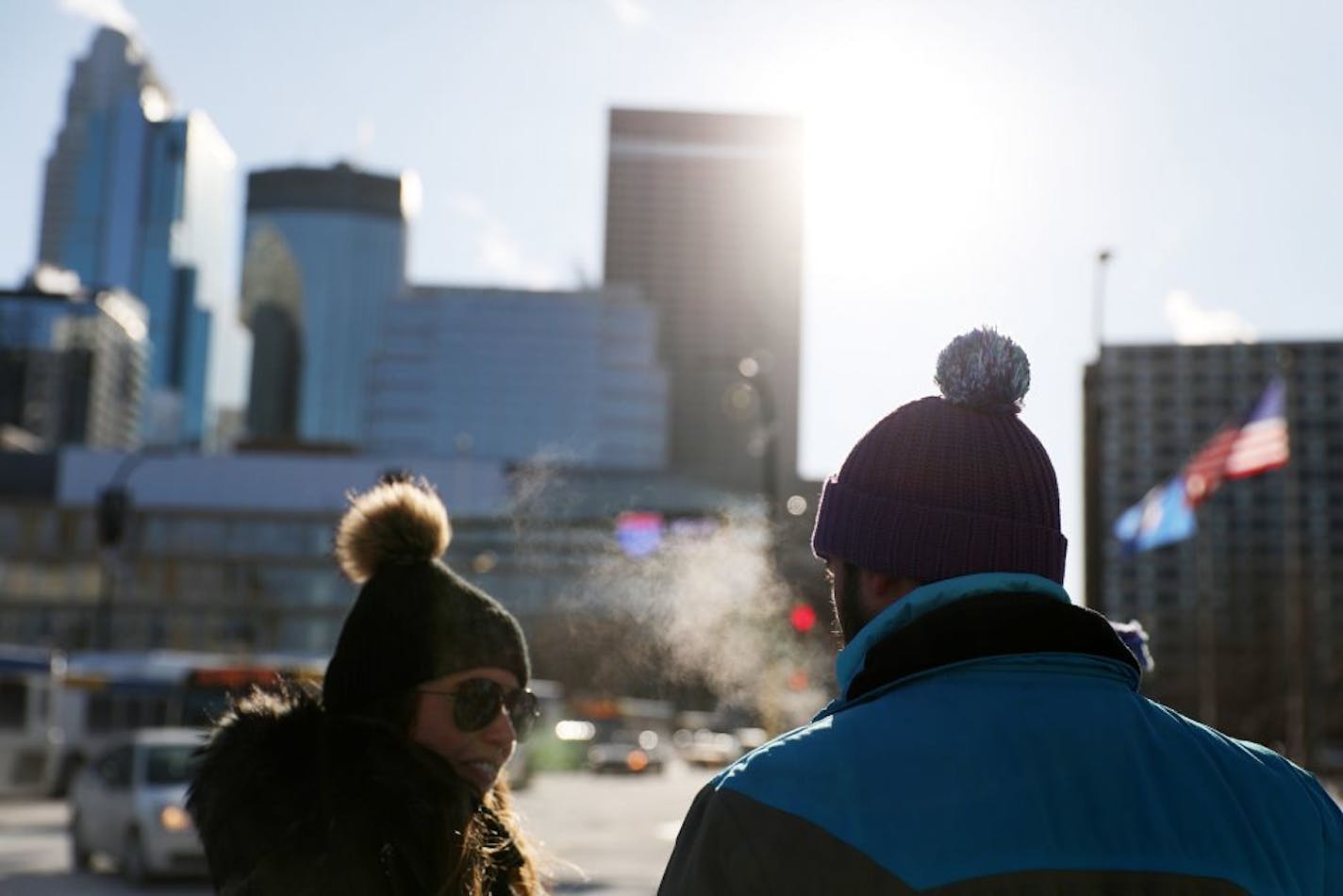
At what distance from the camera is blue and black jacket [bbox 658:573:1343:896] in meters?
1.77

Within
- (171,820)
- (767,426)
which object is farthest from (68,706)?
(171,820)

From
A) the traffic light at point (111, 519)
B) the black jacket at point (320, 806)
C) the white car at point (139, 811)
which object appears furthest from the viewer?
the traffic light at point (111, 519)

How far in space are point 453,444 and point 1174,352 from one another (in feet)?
256

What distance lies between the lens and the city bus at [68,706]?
34.9 metres

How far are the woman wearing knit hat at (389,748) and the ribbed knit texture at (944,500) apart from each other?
113 cm

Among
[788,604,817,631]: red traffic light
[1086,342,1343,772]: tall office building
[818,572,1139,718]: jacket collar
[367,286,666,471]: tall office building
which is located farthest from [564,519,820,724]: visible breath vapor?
[367,286,666,471]: tall office building

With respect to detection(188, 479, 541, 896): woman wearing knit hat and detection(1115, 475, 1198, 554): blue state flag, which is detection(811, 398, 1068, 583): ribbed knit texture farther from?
detection(1115, 475, 1198, 554): blue state flag

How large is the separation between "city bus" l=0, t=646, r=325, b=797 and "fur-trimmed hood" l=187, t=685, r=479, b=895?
30.6 meters

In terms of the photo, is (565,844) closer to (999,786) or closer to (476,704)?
(476,704)

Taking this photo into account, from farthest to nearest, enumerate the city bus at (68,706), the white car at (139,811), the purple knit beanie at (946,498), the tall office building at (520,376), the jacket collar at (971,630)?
1. the tall office building at (520,376)
2. the city bus at (68,706)
3. the white car at (139,811)
4. the purple knit beanie at (946,498)
5. the jacket collar at (971,630)

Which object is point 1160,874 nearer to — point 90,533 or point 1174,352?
point 90,533

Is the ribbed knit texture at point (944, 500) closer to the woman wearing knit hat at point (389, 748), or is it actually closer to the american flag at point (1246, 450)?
the woman wearing knit hat at point (389, 748)

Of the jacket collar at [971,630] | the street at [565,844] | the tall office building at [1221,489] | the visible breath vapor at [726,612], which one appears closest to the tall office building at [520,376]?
the tall office building at [1221,489]

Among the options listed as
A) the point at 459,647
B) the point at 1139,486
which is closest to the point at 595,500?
the point at 459,647
